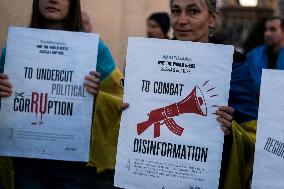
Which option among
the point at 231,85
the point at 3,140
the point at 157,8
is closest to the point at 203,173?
the point at 231,85

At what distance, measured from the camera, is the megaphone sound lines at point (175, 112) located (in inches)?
131

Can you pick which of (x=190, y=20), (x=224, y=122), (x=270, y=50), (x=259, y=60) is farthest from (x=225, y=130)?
(x=270, y=50)

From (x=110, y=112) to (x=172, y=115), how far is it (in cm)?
53

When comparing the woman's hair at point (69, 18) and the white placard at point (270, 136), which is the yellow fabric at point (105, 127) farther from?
the white placard at point (270, 136)

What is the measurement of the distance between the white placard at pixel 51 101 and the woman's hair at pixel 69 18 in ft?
0.73

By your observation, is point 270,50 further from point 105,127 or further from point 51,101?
point 51,101

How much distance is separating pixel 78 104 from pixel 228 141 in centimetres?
78

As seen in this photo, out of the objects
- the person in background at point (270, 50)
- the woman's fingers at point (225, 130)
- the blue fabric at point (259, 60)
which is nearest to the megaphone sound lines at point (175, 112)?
the woman's fingers at point (225, 130)

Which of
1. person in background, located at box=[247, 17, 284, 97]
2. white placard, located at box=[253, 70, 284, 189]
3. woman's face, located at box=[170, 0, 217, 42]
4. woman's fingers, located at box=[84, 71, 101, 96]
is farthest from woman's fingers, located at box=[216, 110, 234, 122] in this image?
person in background, located at box=[247, 17, 284, 97]

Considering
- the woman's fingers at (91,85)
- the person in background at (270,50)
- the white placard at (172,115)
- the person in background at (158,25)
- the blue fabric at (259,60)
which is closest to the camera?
the white placard at (172,115)

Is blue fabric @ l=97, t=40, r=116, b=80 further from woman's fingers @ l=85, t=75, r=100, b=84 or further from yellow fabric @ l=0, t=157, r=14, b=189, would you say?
yellow fabric @ l=0, t=157, r=14, b=189

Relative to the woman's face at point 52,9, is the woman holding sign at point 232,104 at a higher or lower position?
lower

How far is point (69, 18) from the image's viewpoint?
3.88 metres

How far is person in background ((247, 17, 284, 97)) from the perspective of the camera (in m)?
6.92
